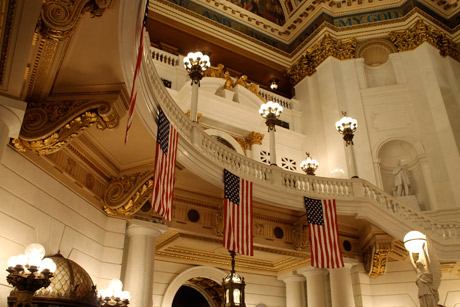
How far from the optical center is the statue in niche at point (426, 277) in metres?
6.88

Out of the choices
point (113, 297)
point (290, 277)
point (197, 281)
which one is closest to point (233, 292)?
point (113, 297)

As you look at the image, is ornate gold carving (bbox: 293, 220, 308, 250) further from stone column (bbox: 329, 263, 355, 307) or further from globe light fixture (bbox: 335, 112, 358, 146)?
globe light fixture (bbox: 335, 112, 358, 146)

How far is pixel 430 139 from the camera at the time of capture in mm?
18094

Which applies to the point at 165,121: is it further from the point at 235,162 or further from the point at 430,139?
the point at 430,139

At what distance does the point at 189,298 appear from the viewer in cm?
1576

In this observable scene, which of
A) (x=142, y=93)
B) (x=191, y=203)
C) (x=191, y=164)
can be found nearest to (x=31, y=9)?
(x=142, y=93)

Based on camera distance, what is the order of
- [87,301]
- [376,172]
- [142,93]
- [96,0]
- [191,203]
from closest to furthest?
[96,0] → [87,301] → [142,93] → [191,203] → [376,172]

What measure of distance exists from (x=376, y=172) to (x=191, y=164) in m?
10.1

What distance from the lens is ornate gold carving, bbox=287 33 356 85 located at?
20891 millimetres

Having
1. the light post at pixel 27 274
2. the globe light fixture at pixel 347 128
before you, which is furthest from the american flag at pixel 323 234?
the light post at pixel 27 274

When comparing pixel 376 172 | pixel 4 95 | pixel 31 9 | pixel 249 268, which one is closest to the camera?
pixel 31 9

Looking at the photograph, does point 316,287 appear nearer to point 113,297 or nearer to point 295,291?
point 295,291

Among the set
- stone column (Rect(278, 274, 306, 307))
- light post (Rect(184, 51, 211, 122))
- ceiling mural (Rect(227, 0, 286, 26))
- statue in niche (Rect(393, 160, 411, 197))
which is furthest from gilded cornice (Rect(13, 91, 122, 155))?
ceiling mural (Rect(227, 0, 286, 26))

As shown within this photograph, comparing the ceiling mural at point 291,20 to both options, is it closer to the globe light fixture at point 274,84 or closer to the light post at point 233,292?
the globe light fixture at point 274,84
